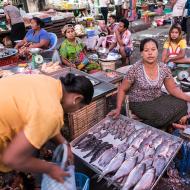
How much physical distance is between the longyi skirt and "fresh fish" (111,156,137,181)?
731mm

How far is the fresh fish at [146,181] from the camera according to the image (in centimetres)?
229

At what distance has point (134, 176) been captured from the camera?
7.86ft

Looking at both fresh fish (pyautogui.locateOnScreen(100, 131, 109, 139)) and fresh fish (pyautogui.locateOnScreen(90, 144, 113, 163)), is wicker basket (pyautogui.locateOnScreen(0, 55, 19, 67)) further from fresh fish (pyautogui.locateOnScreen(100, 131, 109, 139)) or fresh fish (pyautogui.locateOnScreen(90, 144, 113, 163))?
fresh fish (pyautogui.locateOnScreen(90, 144, 113, 163))

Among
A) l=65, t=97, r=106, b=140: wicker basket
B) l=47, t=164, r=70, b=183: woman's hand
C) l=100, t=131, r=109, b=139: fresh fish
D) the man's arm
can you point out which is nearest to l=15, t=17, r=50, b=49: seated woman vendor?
l=65, t=97, r=106, b=140: wicker basket

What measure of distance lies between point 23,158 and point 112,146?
152cm

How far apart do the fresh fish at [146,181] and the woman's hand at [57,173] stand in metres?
0.80

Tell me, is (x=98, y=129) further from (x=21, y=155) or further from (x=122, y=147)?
(x=21, y=155)

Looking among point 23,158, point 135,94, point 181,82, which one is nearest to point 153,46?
point 135,94

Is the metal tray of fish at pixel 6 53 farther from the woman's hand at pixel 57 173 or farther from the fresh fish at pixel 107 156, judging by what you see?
the woman's hand at pixel 57 173

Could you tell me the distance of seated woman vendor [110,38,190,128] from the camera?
3176mm

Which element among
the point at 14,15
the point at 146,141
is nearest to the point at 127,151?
the point at 146,141

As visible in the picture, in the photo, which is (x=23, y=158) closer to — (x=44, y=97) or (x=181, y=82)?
(x=44, y=97)

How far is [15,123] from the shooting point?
1.65m

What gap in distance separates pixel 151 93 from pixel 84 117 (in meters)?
0.94
